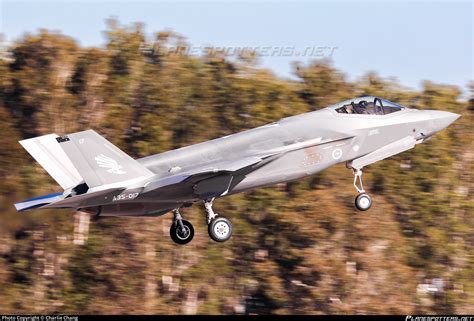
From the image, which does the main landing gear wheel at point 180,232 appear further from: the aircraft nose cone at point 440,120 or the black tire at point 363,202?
the aircraft nose cone at point 440,120

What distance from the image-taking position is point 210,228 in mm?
26328

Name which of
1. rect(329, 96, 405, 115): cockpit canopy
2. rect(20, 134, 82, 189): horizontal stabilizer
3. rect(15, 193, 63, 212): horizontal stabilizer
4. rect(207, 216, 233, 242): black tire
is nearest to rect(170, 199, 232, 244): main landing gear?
rect(207, 216, 233, 242): black tire

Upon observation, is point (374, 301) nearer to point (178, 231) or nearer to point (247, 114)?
point (247, 114)

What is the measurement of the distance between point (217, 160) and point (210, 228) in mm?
1809

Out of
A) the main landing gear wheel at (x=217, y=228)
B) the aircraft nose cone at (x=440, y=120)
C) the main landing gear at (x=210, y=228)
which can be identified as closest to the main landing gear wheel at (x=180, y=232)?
the main landing gear at (x=210, y=228)

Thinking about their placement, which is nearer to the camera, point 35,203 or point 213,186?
point 35,203

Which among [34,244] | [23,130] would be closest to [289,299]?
[34,244]

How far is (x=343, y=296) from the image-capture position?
45094 mm

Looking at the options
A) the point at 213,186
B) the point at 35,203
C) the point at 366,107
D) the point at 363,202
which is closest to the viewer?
the point at 35,203

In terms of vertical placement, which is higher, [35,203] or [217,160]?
[217,160]

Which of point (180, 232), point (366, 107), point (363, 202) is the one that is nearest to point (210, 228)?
point (180, 232)

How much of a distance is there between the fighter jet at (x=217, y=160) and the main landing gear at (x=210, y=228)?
0.03m

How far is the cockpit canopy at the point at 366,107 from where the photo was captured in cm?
2801

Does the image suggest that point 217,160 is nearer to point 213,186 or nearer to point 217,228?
point 213,186
